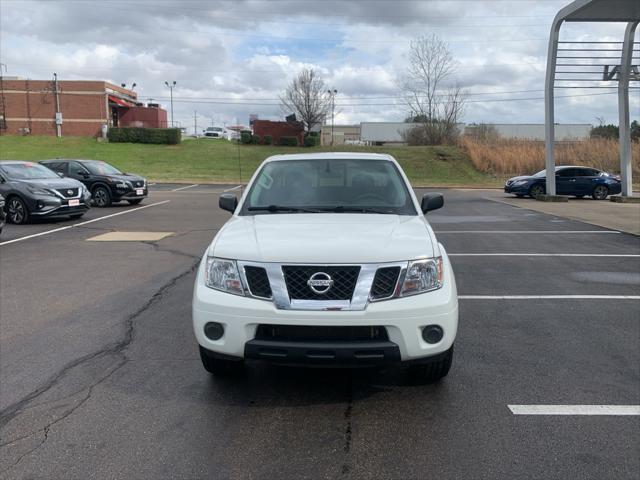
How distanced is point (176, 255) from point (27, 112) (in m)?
60.5

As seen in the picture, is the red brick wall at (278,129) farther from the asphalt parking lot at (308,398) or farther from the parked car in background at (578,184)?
the asphalt parking lot at (308,398)

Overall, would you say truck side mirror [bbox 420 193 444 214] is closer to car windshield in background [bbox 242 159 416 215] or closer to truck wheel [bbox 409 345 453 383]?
car windshield in background [bbox 242 159 416 215]

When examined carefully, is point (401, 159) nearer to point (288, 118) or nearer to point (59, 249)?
point (288, 118)

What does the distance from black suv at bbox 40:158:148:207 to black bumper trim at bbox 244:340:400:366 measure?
1651 cm

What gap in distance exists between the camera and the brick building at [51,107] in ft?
198

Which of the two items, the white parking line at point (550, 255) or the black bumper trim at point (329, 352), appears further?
the white parking line at point (550, 255)

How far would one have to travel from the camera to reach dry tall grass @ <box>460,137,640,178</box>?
37844 millimetres

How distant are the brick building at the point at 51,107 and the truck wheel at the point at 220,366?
61.7m

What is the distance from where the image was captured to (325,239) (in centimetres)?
382

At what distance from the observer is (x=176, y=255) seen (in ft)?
32.8

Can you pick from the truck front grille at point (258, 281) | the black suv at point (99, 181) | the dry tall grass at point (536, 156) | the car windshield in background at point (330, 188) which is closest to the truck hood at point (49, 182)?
the black suv at point (99, 181)

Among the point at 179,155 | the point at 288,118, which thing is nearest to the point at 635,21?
the point at 179,155

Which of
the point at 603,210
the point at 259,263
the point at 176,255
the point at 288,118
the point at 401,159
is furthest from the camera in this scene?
the point at 288,118

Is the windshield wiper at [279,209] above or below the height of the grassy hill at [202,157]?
below
